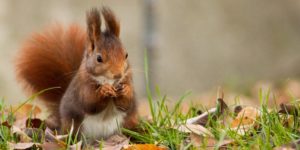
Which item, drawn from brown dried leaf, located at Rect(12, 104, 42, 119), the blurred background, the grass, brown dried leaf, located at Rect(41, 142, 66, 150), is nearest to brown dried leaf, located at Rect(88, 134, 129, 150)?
the grass

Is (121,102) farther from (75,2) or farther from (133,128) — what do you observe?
(75,2)

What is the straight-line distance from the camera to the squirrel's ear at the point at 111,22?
3580 millimetres

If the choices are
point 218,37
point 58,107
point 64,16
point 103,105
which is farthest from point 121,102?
point 218,37

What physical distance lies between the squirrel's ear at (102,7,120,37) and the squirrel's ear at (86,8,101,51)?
0.13 feet

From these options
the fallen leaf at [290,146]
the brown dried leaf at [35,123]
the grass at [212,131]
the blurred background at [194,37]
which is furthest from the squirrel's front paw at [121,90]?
the blurred background at [194,37]

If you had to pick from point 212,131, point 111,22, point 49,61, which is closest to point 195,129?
point 212,131

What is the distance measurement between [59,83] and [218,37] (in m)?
4.96

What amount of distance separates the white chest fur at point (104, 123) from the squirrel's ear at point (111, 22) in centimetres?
34

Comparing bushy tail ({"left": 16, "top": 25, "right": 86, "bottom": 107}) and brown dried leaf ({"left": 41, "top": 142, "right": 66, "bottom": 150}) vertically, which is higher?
bushy tail ({"left": 16, "top": 25, "right": 86, "bottom": 107})

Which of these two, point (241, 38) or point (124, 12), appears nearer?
point (124, 12)

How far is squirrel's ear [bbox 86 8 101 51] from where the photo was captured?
3549 millimetres

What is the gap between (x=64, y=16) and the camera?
8.20 metres

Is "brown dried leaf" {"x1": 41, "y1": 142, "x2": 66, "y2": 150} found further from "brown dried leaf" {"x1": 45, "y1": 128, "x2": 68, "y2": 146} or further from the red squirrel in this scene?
the red squirrel

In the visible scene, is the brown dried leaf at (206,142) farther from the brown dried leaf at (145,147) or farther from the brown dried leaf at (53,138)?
the brown dried leaf at (53,138)
